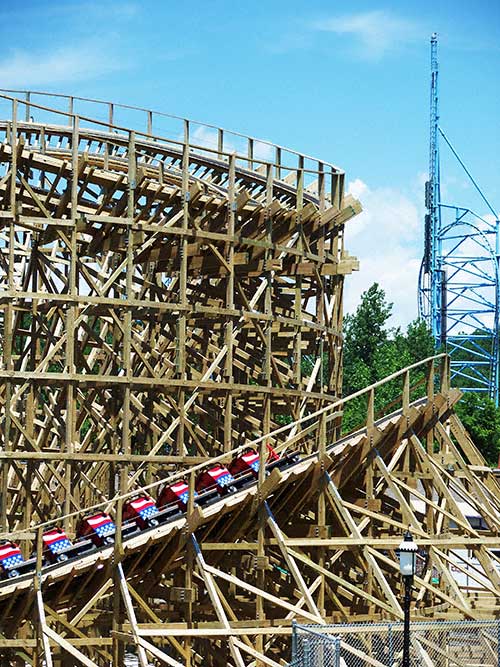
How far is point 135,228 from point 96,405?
39.7ft

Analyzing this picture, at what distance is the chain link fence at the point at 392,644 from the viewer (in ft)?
63.1

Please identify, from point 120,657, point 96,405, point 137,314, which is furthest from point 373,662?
point 96,405

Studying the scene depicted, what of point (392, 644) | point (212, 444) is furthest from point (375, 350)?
point (392, 644)

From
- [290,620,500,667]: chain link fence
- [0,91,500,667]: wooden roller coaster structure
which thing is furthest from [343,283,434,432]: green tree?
[290,620,500,667]: chain link fence

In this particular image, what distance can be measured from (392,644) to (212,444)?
1368 cm

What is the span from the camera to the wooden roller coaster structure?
24891 millimetres

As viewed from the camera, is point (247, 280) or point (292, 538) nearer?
point (292, 538)

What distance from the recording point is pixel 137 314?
30344mm

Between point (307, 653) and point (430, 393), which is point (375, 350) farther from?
point (307, 653)

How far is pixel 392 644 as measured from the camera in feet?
63.5

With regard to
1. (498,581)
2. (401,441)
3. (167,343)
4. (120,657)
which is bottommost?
(120,657)

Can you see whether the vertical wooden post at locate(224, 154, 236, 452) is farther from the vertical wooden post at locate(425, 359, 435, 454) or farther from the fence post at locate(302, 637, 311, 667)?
the fence post at locate(302, 637, 311, 667)

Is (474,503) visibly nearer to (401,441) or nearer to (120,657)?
(401,441)

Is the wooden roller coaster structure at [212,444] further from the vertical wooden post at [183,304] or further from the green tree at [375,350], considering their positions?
the green tree at [375,350]
